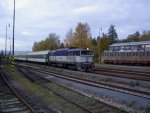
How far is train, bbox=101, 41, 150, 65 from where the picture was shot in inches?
2213

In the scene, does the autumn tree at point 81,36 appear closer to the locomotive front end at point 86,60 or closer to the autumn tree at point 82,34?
the autumn tree at point 82,34

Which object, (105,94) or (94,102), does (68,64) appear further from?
(94,102)

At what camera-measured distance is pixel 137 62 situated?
190 feet

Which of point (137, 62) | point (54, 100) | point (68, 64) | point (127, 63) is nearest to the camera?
point (54, 100)

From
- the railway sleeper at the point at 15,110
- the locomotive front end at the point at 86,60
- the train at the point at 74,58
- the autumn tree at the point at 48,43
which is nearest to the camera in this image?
the railway sleeper at the point at 15,110

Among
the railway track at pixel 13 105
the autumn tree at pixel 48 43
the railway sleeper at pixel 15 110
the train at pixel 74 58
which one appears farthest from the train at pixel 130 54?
the autumn tree at pixel 48 43

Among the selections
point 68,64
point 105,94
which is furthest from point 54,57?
point 105,94

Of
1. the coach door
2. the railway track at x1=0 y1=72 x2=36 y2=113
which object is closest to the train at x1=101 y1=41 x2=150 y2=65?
the coach door

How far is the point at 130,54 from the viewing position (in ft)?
198

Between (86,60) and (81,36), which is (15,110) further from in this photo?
(81,36)

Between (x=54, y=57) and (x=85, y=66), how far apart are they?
1499 cm

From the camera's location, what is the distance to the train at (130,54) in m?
56.2

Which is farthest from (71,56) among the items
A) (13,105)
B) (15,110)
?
(15,110)

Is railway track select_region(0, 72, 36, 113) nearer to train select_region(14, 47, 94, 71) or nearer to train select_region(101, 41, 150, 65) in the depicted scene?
train select_region(14, 47, 94, 71)
